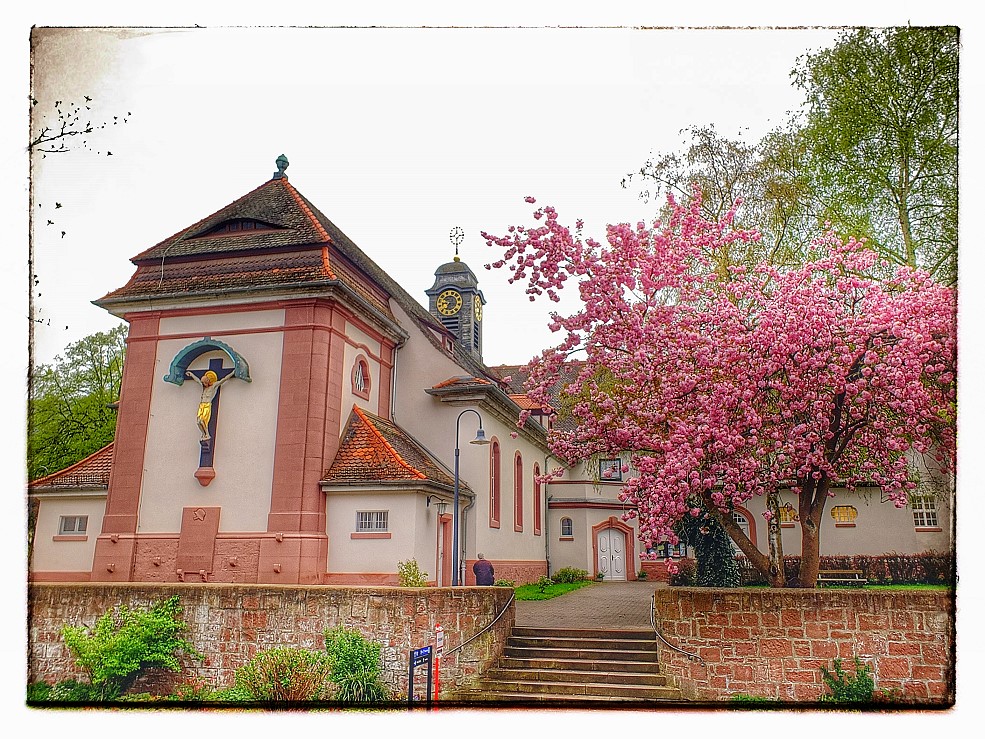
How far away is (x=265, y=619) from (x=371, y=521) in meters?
3.82

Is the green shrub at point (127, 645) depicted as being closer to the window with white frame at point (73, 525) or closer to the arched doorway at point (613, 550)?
the window with white frame at point (73, 525)

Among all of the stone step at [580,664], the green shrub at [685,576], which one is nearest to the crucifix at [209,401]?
the stone step at [580,664]

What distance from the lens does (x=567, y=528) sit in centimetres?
2741

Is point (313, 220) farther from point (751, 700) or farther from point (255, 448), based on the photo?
point (751, 700)

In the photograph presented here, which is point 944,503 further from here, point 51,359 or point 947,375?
point 51,359

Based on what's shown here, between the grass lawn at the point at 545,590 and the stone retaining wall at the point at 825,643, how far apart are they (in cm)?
838

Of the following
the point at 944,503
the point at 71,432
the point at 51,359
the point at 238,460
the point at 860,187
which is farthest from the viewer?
the point at 71,432

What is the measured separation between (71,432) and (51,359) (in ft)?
13.9

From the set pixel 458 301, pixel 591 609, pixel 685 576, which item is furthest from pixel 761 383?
pixel 458 301

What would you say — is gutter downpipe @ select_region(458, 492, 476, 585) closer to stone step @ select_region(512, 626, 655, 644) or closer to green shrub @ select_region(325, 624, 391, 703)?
stone step @ select_region(512, 626, 655, 644)

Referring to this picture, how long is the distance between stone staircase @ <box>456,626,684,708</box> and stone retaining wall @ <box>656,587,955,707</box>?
779 millimetres

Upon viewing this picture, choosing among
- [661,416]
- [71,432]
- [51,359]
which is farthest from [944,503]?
[71,432]

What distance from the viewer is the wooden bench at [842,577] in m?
17.1

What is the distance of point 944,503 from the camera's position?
36.8ft
